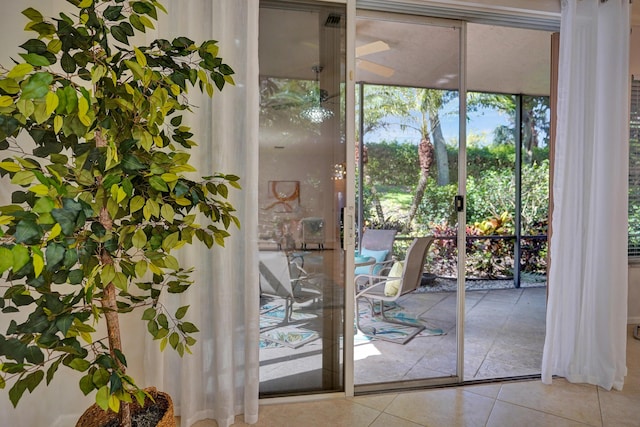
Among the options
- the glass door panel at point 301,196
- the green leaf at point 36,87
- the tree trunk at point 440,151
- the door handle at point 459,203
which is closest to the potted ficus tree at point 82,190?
the green leaf at point 36,87

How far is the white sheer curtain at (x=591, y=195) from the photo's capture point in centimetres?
238

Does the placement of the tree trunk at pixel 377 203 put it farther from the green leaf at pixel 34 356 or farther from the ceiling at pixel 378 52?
the green leaf at pixel 34 356

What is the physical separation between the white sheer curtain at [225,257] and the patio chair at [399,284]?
94 cm

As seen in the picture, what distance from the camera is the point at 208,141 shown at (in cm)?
207

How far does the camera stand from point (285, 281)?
2.28m

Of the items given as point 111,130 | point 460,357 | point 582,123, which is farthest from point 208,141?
point 582,123

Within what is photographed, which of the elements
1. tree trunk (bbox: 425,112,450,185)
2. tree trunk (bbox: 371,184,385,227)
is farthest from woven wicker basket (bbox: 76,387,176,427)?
tree trunk (bbox: 425,112,450,185)

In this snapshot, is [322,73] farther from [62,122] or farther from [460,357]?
[460,357]

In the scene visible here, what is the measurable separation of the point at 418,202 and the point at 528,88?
4.05 m

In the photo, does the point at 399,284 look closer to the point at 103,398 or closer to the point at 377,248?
the point at 377,248

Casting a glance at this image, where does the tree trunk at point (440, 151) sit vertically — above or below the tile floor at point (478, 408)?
above

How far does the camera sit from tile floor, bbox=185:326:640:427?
2074 mm

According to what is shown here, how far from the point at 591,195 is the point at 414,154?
3.80ft

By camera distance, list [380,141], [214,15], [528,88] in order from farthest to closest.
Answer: [528,88] < [380,141] < [214,15]
